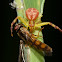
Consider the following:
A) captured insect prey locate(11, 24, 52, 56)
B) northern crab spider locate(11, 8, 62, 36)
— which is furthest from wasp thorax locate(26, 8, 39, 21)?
captured insect prey locate(11, 24, 52, 56)

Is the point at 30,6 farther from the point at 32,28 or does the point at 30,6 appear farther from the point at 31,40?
the point at 31,40

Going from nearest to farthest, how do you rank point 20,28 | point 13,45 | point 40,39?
point 40,39, point 20,28, point 13,45

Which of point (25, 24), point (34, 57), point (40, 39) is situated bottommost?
Answer: point (34, 57)

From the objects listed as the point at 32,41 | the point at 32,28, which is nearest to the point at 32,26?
the point at 32,28

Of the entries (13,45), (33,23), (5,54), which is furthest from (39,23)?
(5,54)

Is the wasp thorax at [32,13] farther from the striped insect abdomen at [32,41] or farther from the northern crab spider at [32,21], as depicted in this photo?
the striped insect abdomen at [32,41]

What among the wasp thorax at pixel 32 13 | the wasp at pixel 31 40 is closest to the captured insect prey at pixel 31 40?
the wasp at pixel 31 40

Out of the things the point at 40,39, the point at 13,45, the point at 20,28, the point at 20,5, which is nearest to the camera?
the point at 20,5

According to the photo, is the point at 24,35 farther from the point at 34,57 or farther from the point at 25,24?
the point at 34,57
